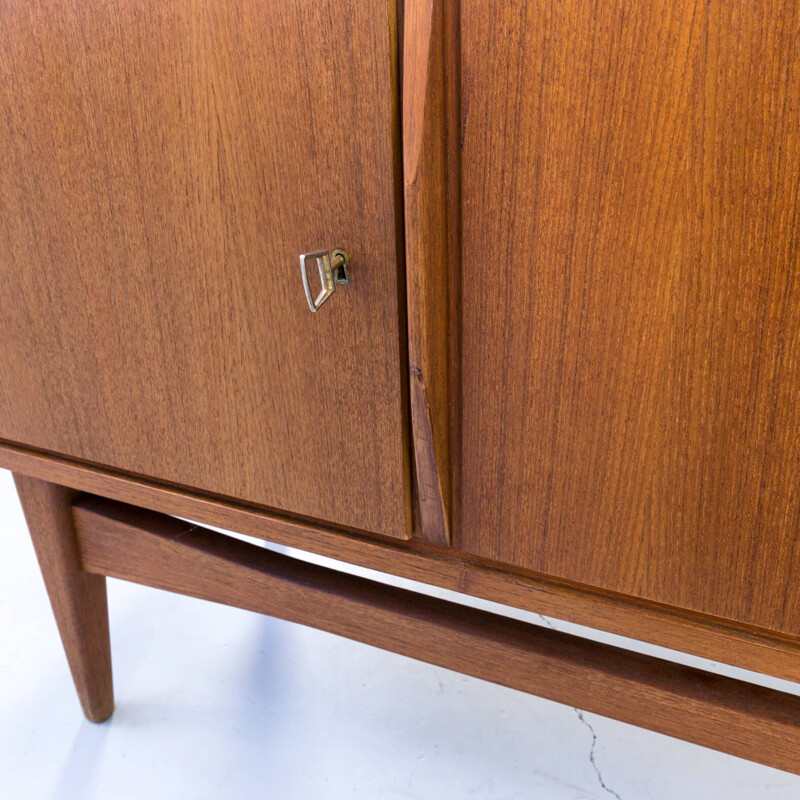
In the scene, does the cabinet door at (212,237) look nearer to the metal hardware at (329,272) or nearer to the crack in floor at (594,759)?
the metal hardware at (329,272)

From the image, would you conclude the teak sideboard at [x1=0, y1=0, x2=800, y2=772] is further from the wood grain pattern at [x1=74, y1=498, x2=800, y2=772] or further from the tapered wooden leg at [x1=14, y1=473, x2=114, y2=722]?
the tapered wooden leg at [x1=14, y1=473, x2=114, y2=722]

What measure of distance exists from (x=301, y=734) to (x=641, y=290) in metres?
0.59

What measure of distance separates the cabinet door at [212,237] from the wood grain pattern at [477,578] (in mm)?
20

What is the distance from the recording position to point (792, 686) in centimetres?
84

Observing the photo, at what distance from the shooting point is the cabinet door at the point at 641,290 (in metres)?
0.30

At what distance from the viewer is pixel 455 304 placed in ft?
1.27

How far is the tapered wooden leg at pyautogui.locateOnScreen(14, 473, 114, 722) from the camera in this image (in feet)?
2.12

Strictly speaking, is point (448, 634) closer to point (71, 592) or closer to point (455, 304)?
point (455, 304)

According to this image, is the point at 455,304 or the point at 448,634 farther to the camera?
the point at 448,634

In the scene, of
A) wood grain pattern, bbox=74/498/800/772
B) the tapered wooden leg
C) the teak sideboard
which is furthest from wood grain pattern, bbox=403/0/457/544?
the tapered wooden leg

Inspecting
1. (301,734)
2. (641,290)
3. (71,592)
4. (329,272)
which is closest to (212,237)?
(329,272)

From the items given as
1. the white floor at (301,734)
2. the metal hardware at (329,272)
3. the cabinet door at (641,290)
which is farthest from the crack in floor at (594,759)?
the metal hardware at (329,272)

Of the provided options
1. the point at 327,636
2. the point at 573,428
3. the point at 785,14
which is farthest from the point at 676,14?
the point at 327,636

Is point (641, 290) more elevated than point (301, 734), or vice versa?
point (641, 290)
